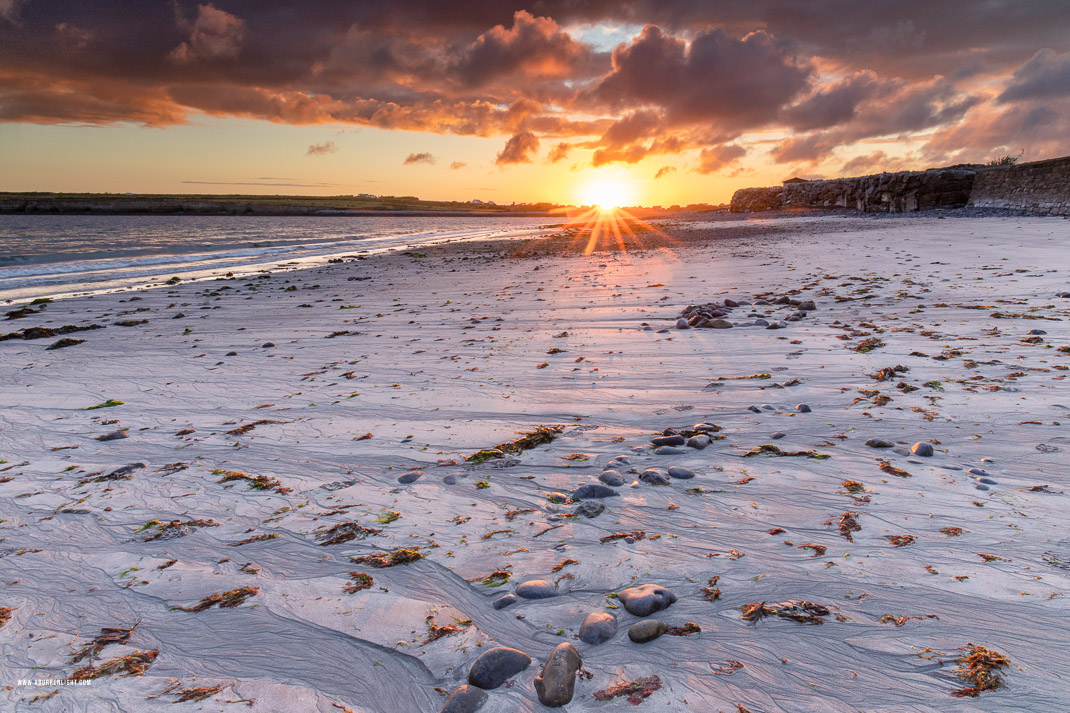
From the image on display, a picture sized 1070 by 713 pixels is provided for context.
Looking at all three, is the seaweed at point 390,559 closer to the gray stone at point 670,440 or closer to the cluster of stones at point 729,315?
the gray stone at point 670,440

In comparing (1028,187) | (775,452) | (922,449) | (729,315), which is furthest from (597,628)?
(1028,187)

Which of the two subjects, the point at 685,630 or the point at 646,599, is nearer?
the point at 685,630

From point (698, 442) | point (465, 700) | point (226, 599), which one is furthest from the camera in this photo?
point (698, 442)

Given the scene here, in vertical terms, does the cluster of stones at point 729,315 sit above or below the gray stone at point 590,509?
above

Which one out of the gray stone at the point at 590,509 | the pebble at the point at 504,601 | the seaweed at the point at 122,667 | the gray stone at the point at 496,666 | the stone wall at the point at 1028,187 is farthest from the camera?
the stone wall at the point at 1028,187

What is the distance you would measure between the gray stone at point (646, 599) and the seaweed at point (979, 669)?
923 mm

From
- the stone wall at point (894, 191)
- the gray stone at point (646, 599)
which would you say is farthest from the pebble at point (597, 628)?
the stone wall at point (894, 191)

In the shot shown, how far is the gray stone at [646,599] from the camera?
6.70 feet

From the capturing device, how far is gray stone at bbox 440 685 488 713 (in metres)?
1.65

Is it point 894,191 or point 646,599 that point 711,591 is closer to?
point 646,599

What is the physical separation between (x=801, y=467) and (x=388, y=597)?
2.54 m

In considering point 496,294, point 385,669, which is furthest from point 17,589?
point 496,294

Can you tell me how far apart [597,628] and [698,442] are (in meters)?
1.88

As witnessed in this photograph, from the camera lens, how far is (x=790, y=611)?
2.00 meters
